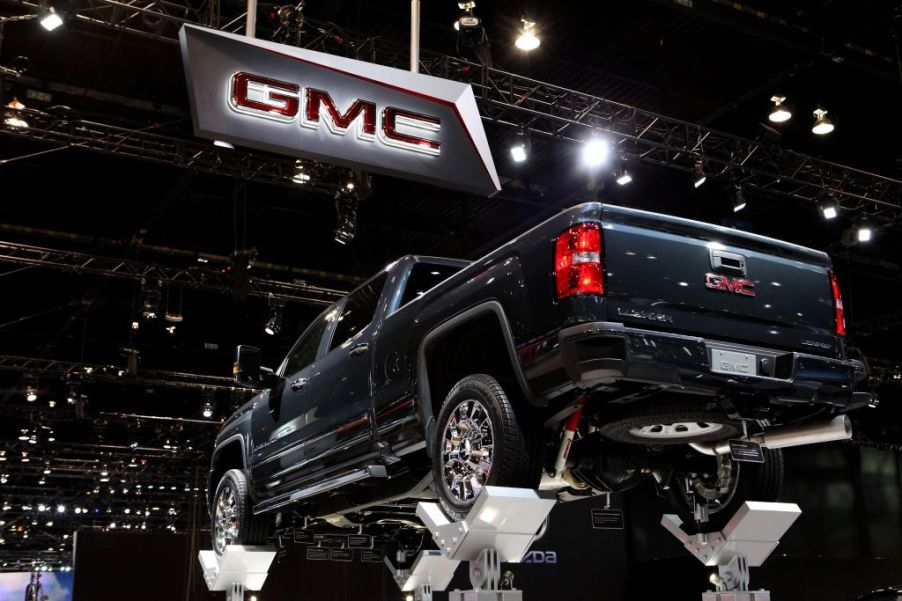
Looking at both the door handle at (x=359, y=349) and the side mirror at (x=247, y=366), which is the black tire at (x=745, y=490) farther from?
the side mirror at (x=247, y=366)

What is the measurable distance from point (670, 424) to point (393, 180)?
1120 centimetres

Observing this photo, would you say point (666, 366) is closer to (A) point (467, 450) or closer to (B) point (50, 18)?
(A) point (467, 450)

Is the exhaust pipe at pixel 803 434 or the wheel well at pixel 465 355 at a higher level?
the wheel well at pixel 465 355

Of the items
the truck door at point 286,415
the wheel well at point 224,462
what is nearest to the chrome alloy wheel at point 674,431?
the truck door at point 286,415

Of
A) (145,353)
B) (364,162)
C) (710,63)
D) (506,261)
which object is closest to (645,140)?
(710,63)

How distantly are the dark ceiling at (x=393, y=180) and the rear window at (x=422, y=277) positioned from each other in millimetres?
1877

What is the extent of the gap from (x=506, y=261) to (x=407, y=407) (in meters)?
1.08

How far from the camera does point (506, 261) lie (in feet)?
14.6

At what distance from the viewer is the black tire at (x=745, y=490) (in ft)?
15.8

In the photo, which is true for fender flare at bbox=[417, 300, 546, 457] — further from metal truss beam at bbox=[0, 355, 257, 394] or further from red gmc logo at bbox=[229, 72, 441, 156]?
metal truss beam at bbox=[0, 355, 257, 394]

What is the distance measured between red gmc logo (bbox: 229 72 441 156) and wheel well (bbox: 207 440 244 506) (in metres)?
3.21

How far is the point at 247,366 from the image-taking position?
6.63 m

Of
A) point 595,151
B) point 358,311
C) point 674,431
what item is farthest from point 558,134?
point 674,431

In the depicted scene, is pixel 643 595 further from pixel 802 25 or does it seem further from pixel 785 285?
pixel 785 285
